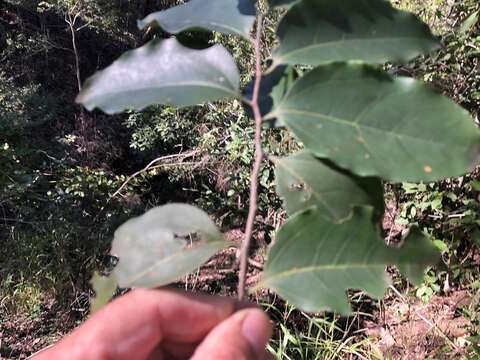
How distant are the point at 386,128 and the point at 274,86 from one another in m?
0.19

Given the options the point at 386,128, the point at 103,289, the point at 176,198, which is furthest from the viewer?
the point at 176,198

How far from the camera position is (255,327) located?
0.67 metres

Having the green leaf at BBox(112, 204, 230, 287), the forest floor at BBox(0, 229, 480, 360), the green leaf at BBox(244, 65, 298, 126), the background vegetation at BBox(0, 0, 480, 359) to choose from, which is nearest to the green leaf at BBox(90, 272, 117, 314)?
the green leaf at BBox(112, 204, 230, 287)

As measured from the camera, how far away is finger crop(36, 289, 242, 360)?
731 millimetres

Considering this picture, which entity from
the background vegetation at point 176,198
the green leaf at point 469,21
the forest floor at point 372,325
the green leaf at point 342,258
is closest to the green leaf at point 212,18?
the green leaf at point 342,258

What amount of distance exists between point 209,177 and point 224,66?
2579 mm

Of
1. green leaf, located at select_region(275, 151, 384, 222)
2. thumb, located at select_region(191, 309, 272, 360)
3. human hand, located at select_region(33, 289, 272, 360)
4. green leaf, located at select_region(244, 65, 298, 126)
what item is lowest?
human hand, located at select_region(33, 289, 272, 360)

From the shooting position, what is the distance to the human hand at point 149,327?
0.72 metres

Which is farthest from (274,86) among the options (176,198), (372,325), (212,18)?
(176,198)

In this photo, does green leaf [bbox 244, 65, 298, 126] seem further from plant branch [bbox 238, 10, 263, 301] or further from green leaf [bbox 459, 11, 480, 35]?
green leaf [bbox 459, 11, 480, 35]

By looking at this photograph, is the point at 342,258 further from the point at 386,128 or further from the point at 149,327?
the point at 149,327

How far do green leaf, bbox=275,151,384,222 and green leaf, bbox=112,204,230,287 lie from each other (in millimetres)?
112

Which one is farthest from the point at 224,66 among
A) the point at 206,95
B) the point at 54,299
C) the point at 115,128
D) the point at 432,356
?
the point at 115,128

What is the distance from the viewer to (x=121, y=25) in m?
4.90
